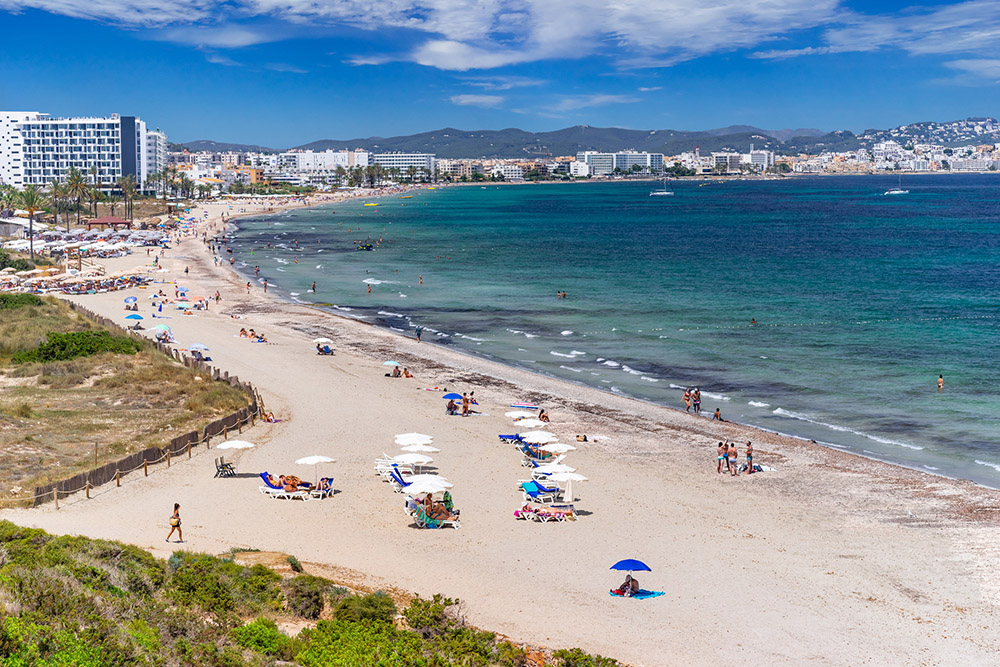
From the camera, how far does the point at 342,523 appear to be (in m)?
20.4

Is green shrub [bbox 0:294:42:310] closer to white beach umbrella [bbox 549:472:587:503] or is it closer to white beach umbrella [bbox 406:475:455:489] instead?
white beach umbrella [bbox 406:475:455:489]

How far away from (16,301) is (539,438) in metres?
33.2

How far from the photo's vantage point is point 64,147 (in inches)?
6693

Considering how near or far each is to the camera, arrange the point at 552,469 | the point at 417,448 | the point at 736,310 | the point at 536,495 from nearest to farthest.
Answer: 1. the point at 536,495
2. the point at 552,469
3. the point at 417,448
4. the point at 736,310

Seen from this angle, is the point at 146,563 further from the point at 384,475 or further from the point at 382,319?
the point at 382,319

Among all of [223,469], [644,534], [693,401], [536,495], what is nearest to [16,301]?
[223,469]

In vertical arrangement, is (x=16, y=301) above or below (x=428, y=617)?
above

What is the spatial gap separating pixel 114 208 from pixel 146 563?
12917cm

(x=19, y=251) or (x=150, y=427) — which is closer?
(x=150, y=427)

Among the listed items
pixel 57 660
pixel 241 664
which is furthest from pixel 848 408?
pixel 57 660

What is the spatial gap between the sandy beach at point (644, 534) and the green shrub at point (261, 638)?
4.11 m

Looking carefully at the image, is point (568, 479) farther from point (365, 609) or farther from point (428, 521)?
point (365, 609)

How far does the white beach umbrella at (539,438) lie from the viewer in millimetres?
25906

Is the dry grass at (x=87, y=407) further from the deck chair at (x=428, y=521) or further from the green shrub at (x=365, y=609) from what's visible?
the green shrub at (x=365, y=609)
